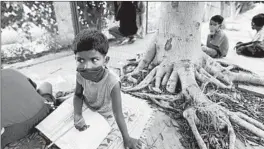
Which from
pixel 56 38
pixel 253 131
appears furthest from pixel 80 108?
pixel 56 38

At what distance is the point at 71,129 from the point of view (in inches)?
76.1

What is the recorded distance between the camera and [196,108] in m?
2.47

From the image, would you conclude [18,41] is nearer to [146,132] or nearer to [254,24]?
[146,132]

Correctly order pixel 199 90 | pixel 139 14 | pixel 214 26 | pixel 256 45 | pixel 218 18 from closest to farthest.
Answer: pixel 199 90
pixel 218 18
pixel 214 26
pixel 256 45
pixel 139 14

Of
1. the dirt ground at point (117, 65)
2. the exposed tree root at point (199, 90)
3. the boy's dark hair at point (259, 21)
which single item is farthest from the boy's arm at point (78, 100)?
the boy's dark hair at point (259, 21)

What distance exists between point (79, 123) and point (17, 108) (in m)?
0.62

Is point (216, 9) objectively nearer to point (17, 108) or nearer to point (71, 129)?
point (71, 129)

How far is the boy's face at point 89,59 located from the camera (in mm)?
1626

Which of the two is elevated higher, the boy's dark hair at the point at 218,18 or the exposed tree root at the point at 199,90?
the boy's dark hair at the point at 218,18

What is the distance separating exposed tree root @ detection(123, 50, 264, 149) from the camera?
2.32 meters

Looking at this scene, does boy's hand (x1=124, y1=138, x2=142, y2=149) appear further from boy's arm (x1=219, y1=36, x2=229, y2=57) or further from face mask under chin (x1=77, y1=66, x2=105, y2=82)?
boy's arm (x1=219, y1=36, x2=229, y2=57)

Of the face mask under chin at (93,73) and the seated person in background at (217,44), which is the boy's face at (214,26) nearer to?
the seated person in background at (217,44)

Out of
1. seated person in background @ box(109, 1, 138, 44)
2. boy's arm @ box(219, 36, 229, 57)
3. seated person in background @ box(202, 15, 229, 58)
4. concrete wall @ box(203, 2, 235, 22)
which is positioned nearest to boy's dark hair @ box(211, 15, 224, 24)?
seated person in background @ box(202, 15, 229, 58)

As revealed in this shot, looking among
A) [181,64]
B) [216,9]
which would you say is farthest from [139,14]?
[216,9]
